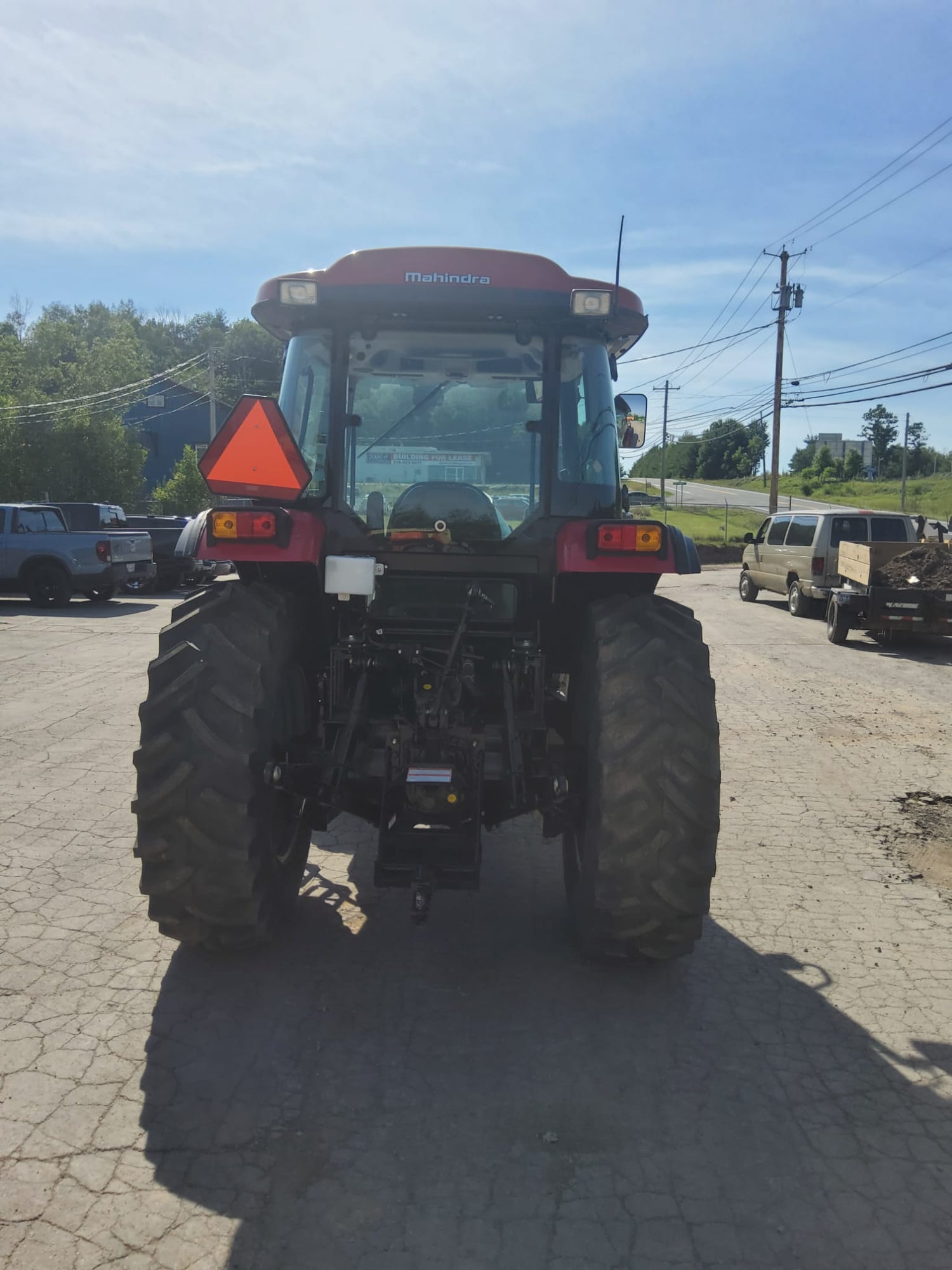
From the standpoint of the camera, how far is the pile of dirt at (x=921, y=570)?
1448cm

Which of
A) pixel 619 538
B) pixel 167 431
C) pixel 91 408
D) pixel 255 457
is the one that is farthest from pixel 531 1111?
pixel 167 431

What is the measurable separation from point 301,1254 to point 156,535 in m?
21.9

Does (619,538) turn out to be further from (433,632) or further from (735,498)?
(735,498)

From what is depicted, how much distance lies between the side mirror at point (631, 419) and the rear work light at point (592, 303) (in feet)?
2.92

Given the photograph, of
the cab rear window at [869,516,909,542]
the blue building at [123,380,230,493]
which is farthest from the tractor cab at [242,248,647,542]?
the blue building at [123,380,230,493]

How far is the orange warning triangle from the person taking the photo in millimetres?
3861

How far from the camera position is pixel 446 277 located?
418 centimetres

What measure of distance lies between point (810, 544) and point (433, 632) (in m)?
15.7

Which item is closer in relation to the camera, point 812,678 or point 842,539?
point 812,678

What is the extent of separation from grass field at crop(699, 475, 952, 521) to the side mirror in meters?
51.8

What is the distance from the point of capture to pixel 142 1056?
3424mm

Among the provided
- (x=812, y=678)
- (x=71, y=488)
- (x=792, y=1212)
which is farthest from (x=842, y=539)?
(x=71, y=488)

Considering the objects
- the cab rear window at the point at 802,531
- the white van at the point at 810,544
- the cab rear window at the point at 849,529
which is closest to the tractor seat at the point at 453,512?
the white van at the point at 810,544

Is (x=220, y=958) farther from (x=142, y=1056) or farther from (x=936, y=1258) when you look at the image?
(x=936, y=1258)
